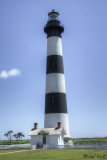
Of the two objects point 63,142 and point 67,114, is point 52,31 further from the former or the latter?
point 63,142

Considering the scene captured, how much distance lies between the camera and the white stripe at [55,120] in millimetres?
32531

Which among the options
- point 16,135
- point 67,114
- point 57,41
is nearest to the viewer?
point 67,114

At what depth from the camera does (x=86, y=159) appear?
1606cm

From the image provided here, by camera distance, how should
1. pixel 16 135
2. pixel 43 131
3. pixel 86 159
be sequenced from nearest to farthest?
pixel 86 159 < pixel 43 131 < pixel 16 135

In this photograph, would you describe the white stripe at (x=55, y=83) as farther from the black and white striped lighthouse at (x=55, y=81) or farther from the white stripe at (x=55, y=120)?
the white stripe at (x=55, y=120)

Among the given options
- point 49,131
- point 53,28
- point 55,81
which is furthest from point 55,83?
point 53,28

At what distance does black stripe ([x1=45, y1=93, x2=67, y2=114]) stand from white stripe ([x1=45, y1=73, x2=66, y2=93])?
791 millimetres

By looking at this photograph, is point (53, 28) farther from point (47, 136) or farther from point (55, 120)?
point (47, 136)

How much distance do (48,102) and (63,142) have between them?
6510 millimetres

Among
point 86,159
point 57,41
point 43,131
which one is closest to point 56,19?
point 57,41

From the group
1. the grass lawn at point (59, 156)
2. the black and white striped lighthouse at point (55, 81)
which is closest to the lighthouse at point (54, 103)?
the black and white striped lighthouse at point (55, 81)

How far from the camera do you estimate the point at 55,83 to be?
33906mm

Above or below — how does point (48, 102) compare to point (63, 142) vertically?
above

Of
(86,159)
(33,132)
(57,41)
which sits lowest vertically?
(86,159)
